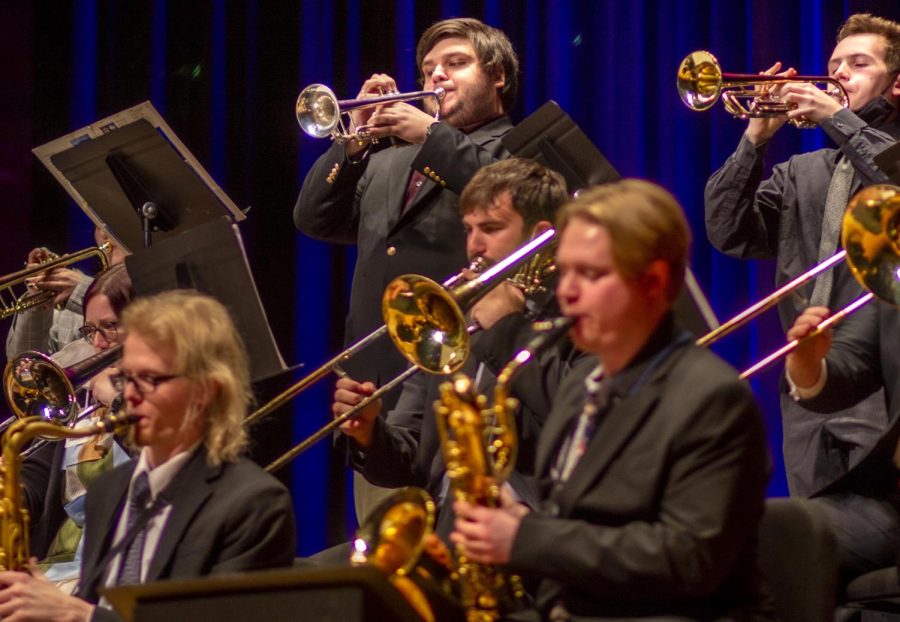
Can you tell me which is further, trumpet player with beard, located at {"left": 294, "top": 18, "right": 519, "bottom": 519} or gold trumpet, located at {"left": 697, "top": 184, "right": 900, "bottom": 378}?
trumpet player with beard, located at {"left": 294, "top": 18, "right": 519, "bottom": 519}

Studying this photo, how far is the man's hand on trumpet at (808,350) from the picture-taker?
308 centimetres

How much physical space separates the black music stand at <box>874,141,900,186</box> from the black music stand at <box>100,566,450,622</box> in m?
1.76

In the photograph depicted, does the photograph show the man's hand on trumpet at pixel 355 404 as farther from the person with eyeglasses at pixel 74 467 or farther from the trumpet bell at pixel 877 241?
the trumpet bell at pixel 877 241

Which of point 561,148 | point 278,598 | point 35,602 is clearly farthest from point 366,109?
point 278,598

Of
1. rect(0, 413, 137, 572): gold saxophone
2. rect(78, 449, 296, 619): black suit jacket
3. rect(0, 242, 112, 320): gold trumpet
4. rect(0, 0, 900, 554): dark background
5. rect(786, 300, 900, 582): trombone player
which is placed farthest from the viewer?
rect(0, 0, 900, 554): dark background

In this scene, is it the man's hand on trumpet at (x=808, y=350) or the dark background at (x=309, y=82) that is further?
the dark background at (x=309, y=82)

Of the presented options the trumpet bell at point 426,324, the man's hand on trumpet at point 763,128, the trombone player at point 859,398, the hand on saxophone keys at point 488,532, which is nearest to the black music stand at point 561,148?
the trombone player at point 859,398

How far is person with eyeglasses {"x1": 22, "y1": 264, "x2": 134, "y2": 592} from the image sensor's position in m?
3.88

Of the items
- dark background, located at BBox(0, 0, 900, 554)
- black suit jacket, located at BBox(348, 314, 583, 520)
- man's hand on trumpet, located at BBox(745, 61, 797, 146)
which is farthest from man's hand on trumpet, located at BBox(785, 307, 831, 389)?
dark background, located at BBox(0, 0, 900, 554)

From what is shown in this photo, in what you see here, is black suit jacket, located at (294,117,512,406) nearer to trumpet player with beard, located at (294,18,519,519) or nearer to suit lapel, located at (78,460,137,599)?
trumpet player with beard, located at (294,18,519,519)

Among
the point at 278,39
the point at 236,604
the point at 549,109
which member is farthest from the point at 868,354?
the point at 278,39

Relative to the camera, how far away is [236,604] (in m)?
2.17

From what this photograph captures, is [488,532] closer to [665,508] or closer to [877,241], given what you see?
[665,508]

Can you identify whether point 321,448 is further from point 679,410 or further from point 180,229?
point 679,410
